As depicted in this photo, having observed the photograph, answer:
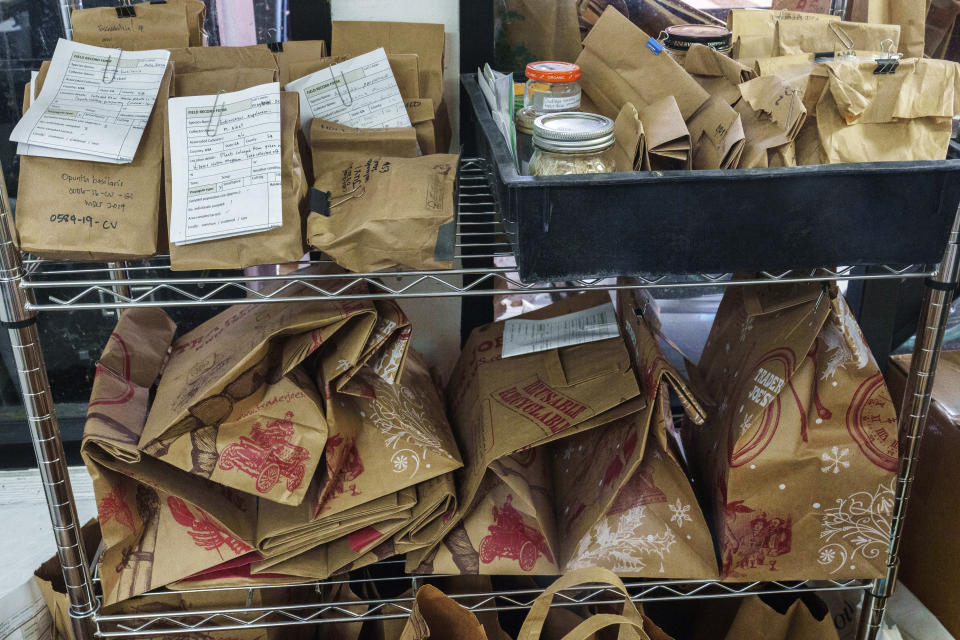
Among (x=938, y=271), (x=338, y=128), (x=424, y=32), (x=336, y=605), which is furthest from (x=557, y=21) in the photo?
(x=336, y=605)

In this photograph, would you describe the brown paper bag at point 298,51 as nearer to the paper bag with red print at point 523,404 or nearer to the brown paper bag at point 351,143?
the brown paper bag at point 351,143

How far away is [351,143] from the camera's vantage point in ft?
3.74

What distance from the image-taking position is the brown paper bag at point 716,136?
100 cm

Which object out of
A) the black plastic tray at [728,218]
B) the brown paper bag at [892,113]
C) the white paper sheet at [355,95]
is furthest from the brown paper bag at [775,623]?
the white paper sheet at [355,95]

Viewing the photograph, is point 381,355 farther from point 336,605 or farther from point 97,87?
point 97,87

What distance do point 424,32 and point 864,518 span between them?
939mm

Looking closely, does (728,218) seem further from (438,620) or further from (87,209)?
(87,209)

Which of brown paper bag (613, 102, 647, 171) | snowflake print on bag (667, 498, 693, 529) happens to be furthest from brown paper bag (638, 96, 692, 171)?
snowflake print on bag (667, 498, 693, 529)

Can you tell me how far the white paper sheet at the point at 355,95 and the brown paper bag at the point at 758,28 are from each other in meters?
0.50

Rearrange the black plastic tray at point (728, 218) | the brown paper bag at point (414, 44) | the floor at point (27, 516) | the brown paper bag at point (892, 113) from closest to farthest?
the black plastic tray at point (728, 218)
the brown paper bag at point (892, 113)
the brown paper bag at point (414, 44)
the floor at point (27, 516)

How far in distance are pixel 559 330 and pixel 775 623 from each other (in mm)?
535

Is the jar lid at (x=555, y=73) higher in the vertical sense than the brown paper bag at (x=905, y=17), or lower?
lower

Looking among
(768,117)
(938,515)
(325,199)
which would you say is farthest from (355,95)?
(938,515)

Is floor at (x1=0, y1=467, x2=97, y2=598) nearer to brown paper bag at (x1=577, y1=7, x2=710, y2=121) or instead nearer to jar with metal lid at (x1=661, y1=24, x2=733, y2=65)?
brown paper bag at (x1=577, y1=7, x2=710, y2=121)
